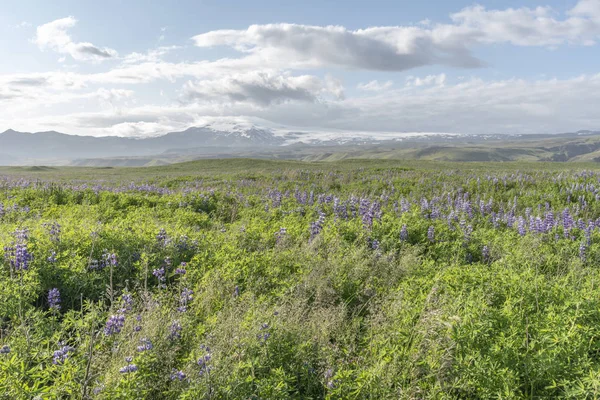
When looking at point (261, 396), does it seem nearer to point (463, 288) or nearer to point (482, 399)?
point (482, 399)

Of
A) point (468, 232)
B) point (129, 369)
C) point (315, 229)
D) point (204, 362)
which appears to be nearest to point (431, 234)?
point (468, 232)

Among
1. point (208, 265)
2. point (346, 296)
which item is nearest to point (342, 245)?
point (346, 296)

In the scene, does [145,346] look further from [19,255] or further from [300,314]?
[19,255]

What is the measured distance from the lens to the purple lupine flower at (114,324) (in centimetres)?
363

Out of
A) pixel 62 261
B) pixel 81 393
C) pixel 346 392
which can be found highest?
pixel 62 261

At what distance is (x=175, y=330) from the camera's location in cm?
384

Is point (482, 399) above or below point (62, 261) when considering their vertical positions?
below

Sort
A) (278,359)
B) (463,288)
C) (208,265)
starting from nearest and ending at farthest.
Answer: (278,359) < (463,288) < (208,265)

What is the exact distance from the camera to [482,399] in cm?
297

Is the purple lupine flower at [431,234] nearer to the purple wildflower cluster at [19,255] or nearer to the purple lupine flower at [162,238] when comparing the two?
the purple lupine flower at [162,238]

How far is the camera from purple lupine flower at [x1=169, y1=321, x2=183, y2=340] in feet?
12.4

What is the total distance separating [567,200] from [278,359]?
45.5 ft

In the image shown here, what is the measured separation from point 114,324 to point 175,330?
0.64m

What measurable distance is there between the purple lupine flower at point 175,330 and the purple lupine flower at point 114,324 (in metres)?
0.53
